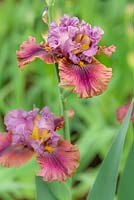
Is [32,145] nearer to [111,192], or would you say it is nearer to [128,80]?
[111,192]

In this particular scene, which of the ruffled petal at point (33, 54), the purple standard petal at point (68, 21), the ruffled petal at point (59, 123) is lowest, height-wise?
the ruffled petal at point (59, 123)

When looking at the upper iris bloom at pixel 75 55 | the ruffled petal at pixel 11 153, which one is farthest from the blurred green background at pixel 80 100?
the upper iris bloom at pixel 75 55

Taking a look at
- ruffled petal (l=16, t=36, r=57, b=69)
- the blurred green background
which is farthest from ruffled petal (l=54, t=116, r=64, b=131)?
the blurred green background

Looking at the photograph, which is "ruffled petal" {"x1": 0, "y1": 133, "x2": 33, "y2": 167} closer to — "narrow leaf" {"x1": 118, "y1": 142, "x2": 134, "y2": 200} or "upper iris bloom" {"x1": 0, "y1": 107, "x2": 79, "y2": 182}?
"upper iris bloom" {"x1": 0, "y1": 107, "x2": 79, "y2": 182}

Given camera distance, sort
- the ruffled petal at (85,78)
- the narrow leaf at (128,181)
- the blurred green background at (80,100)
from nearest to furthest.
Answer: the ruffled petal at (85,78) → the narrow leaf at (128,181) → the blurred green background at (80,100)

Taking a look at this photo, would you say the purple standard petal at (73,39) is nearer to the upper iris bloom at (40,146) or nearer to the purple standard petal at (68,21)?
the purple standard petal at (68,21)
